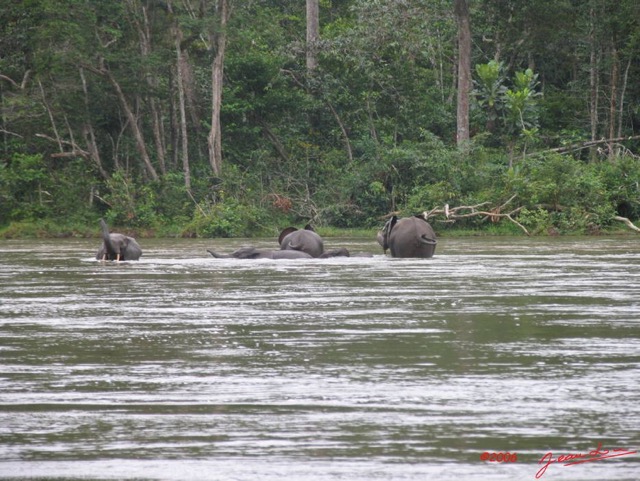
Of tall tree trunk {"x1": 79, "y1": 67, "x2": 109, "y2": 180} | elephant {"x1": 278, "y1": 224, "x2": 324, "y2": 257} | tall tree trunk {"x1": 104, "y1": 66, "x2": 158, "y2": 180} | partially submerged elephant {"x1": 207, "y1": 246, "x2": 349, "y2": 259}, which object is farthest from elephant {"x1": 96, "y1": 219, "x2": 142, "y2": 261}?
tall tree trunk {"x1": 79, "y1": 67, "x2": 109, "y2": 180}

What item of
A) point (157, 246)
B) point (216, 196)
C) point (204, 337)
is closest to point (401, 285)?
point (204, 337)

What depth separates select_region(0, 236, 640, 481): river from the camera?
211 inches

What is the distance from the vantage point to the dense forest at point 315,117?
3944cm

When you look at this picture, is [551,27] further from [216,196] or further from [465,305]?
[465,305]

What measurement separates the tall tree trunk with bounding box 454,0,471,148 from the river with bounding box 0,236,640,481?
27525 mm

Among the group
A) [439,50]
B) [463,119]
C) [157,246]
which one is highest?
[439,50]

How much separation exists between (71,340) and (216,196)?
3268cm

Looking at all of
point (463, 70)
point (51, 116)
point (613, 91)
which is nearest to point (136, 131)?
point (51, 116)

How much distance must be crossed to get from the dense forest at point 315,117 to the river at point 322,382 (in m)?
23.1

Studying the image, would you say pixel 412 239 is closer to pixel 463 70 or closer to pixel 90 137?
pixel 463 70

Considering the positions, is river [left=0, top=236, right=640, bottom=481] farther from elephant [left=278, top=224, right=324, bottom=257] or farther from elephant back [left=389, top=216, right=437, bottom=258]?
elephant [left=278, top=224, right=324, bottom=257]

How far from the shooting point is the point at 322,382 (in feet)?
24.7

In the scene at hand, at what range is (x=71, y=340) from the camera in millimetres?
10133

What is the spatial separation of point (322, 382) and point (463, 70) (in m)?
37.1
